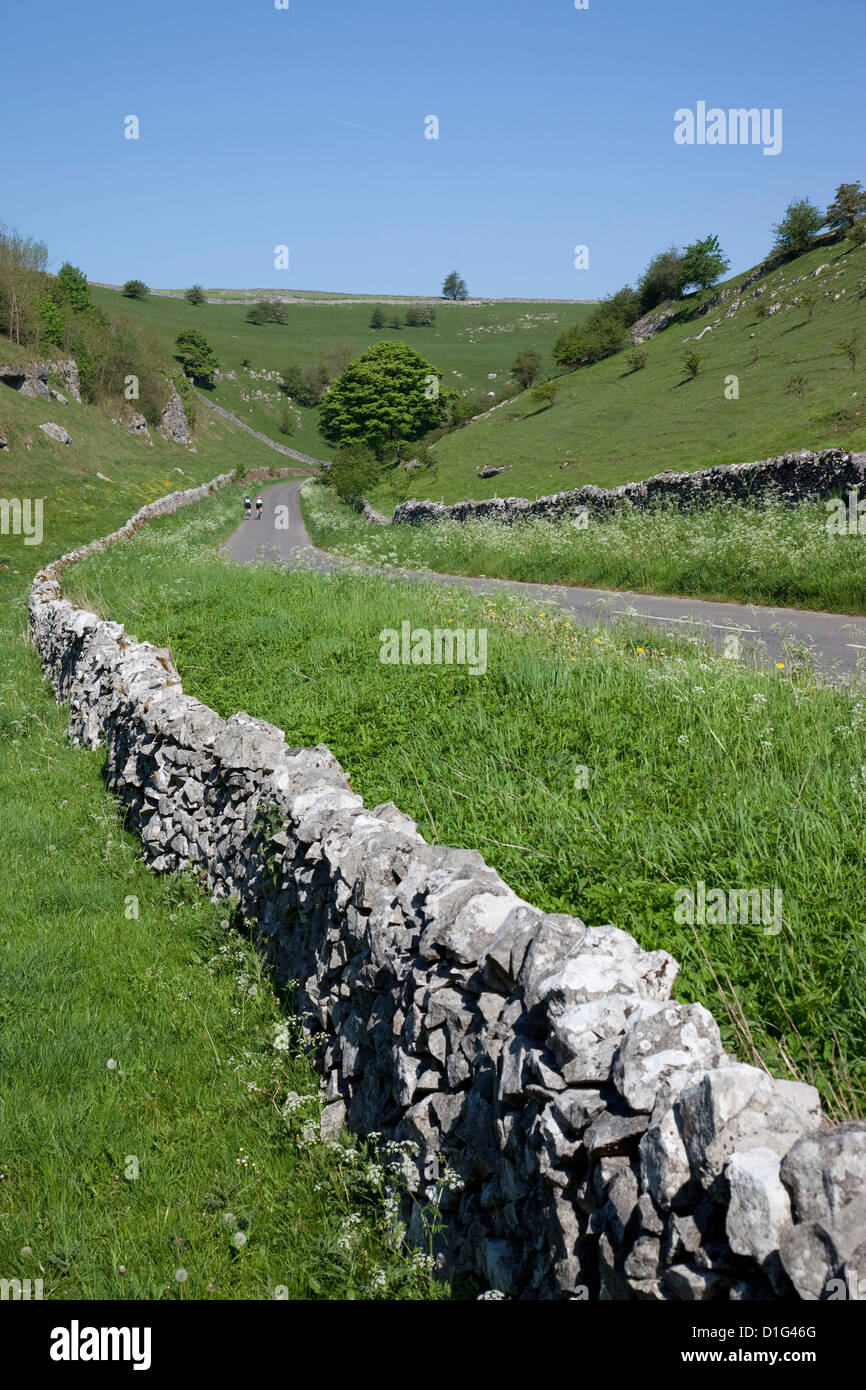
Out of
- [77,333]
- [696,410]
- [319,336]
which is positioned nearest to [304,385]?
[319,336]

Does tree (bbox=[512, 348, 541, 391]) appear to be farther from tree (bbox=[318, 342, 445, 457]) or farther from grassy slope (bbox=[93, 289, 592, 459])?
grassy slope (bbox=[93, 289, 592, 459])

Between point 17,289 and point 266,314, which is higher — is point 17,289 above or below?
below

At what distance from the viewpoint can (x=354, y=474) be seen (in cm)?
5559

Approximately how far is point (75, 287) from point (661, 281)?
181ft

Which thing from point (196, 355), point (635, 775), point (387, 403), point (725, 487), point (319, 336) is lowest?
point (635, 775)

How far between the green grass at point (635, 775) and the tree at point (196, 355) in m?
122

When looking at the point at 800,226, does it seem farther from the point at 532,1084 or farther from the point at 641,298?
the point at 532,1084

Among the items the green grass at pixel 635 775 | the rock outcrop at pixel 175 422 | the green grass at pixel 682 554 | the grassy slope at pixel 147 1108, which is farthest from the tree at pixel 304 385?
the grassy slope at pixel 147 1108

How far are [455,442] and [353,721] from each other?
2219 inches

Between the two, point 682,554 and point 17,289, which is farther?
point 17,289

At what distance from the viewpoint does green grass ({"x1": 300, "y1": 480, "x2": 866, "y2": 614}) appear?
16.1 metres

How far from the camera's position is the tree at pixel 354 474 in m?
55.0

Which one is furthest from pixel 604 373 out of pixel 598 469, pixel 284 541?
pixel 284 541
